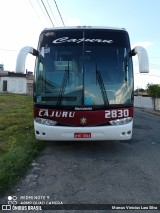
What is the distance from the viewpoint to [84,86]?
6.60 metres

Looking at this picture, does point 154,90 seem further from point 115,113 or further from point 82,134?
point 82,134

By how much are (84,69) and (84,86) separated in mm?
448

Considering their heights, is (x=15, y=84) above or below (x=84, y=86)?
above

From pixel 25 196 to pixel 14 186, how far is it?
0.45 m

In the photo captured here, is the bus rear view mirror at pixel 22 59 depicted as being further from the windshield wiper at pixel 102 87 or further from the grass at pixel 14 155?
the grass at pixel 14 155

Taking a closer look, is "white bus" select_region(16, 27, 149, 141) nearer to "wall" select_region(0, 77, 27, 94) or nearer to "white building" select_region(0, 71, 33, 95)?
"white building" select_region(0, 71, 33, 95)

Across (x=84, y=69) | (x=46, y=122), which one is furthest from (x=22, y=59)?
(x=46, y=122)

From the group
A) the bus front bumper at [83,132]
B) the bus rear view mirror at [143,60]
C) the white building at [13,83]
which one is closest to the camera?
the bus front bumper at [83,132]

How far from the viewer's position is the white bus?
655cm

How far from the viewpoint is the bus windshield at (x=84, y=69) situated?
6586mm

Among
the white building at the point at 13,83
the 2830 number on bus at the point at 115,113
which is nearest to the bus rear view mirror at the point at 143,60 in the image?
the 2830 number on bus at the point at 115,113

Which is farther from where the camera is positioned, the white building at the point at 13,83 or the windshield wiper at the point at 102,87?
the white building at the point at 13,83

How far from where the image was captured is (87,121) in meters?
6.55

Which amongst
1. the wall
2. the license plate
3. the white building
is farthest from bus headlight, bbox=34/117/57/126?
the wall
